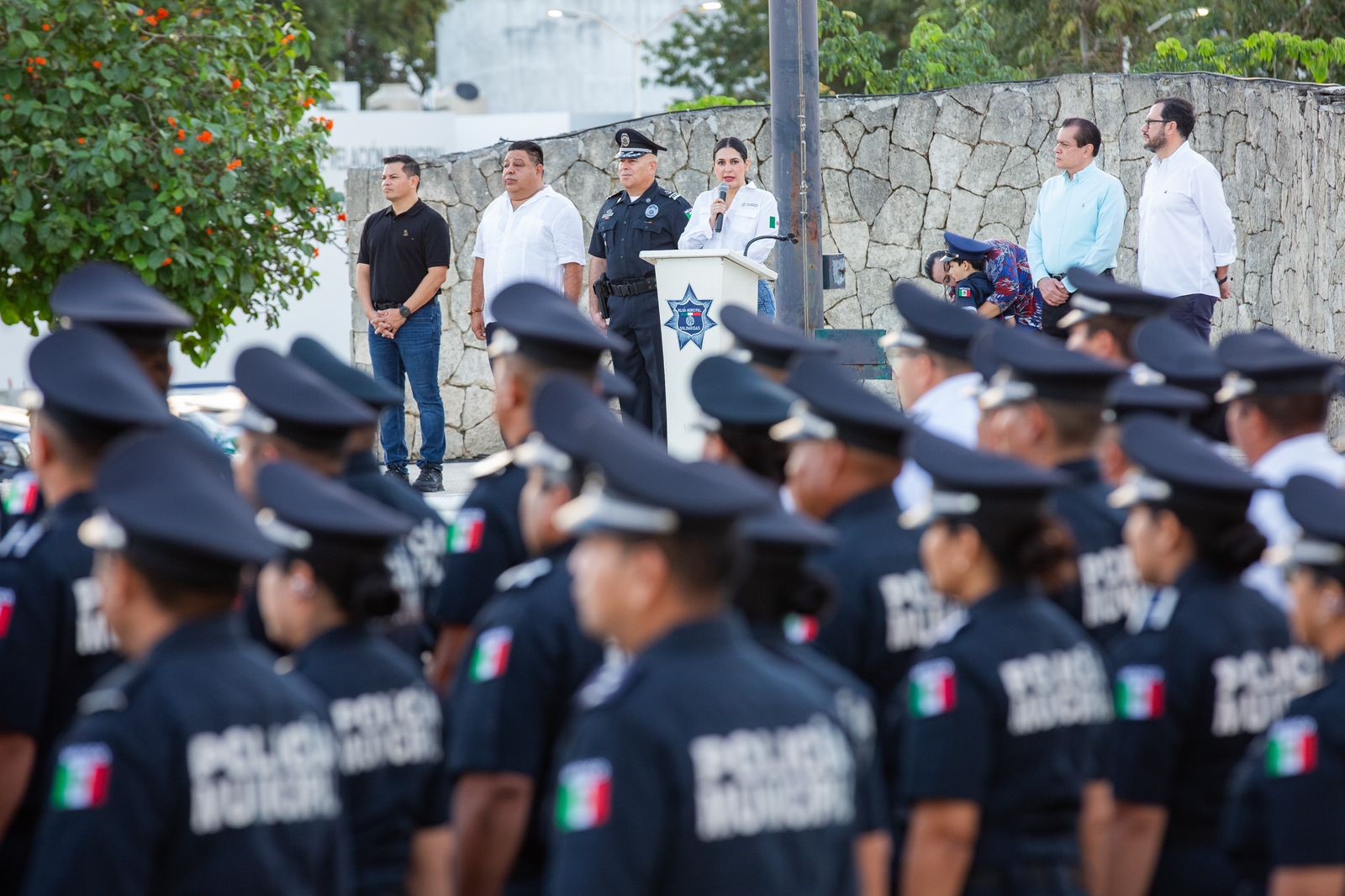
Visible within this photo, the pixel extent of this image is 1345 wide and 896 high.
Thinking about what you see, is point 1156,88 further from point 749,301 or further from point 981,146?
point 749,301

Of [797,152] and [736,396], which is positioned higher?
[797,152]

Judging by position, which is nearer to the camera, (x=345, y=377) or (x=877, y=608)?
(x=877, y=608)

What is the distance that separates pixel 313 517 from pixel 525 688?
1.65 feet

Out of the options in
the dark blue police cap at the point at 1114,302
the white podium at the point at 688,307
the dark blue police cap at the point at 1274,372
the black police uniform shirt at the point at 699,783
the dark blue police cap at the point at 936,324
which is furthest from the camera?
the white podium at the point at 688,307

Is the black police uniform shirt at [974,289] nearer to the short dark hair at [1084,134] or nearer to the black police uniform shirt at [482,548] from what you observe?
the short dark hair at [1084,134]

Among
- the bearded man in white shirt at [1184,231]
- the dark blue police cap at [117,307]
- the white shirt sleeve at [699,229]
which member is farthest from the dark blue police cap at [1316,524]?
the white shirt sleeve at [699,229]

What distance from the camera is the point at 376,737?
9.49ft

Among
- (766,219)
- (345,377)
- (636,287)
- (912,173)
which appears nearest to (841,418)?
(345,377)

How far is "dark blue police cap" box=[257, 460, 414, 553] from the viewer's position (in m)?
2.85

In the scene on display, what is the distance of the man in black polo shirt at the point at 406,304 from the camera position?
9875 millimetres

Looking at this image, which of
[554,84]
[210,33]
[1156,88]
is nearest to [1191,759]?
[210,33]

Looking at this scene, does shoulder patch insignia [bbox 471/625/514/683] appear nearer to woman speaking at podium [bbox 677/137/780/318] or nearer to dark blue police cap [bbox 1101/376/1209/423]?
dark blue police cap [bbox 1101/376/1209/423]

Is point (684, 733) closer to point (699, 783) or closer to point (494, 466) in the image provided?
point (699, 783)

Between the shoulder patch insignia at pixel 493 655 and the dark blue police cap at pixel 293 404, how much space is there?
69cm
